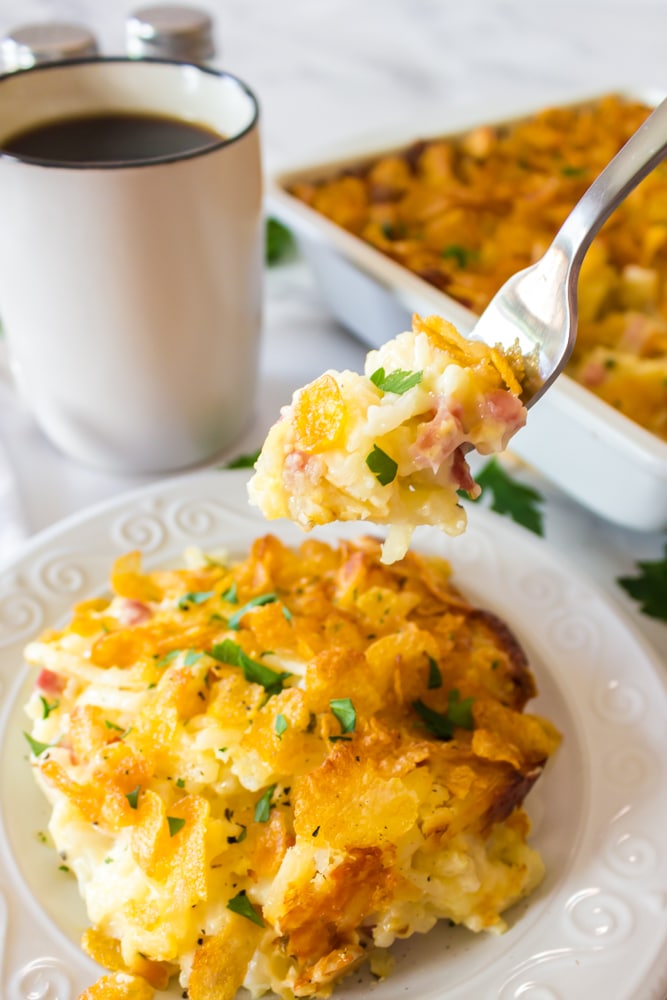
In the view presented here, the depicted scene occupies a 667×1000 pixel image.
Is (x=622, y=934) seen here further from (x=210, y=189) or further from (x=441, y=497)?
(x=210, y=189)

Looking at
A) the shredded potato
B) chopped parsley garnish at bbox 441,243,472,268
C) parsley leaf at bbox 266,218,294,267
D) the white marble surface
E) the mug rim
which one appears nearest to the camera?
the mug rim

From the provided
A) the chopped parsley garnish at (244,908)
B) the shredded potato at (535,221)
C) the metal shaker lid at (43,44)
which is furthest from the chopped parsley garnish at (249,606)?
the metal shaker lid at (43,44)

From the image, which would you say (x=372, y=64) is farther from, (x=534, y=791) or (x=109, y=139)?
(x=534, y=791)

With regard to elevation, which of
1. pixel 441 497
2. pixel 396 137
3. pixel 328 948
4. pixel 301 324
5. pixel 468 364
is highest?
pixel 468 364

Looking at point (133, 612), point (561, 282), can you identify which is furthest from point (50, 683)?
point (561, 282)

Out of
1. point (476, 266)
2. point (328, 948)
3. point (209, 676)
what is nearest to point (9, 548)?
point (209, 676)

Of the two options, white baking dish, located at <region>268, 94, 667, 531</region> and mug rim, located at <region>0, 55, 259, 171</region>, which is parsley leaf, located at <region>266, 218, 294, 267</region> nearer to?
white baking dish, located at <region>268, 94, 667, 531</region>

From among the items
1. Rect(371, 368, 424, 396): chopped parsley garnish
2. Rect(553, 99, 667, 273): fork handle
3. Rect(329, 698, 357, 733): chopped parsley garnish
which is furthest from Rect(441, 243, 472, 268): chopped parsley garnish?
Rect(329, 698, 357, 733): chopped parsley garnish
